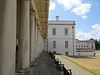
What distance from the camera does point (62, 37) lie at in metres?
46.4

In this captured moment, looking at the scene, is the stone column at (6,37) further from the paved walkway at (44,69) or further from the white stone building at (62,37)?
the white stone building at (62,37)

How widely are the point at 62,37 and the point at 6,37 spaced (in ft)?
144

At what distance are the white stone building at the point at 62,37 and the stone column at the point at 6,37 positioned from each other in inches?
1697

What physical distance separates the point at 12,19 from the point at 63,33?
44.0m

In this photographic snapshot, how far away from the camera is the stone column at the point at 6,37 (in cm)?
272

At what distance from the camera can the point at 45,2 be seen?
948 cm

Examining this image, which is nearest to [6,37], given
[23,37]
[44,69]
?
[23,37]

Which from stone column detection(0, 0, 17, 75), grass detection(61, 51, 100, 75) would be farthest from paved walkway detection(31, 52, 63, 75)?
stone column detection(0, 0, 17, 75)

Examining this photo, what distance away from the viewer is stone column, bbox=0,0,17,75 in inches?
107

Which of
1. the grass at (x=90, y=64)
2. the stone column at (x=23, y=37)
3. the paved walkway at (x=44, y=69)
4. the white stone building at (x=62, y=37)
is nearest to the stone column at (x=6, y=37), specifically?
the stone column at (x=23, y=37)

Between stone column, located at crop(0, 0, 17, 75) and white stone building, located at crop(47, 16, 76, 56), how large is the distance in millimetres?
43110

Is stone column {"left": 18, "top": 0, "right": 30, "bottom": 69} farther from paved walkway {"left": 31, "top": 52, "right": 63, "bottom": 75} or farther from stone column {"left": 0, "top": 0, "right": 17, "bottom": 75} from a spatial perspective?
stone column {"left": 0, "top": 0, "right": 17, "bottom": 75}

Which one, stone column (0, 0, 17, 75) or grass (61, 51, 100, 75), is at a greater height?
stone column (0, 0, 17, 75)

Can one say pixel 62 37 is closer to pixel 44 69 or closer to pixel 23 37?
pixel 44 69
